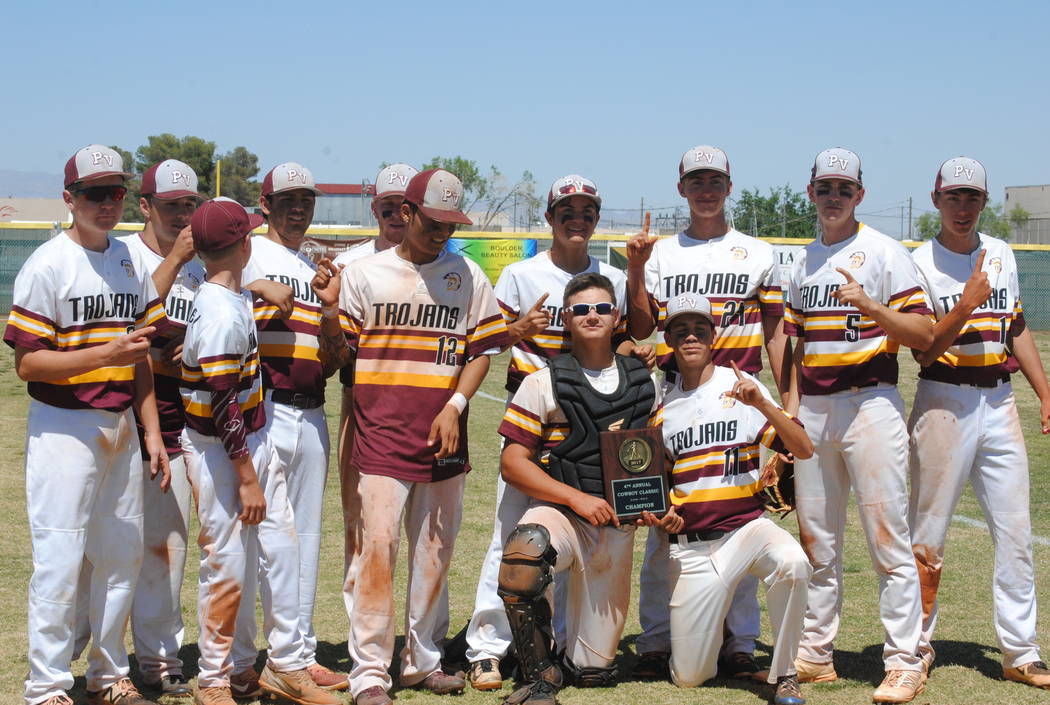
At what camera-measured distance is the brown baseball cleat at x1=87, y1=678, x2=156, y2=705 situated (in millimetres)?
5133

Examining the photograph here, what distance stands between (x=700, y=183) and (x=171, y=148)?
72.4 metres

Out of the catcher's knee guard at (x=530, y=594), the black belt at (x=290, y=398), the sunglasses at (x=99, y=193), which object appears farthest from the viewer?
the black belt at (x=290, y=398)

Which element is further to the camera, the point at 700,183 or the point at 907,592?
the point at 700,183

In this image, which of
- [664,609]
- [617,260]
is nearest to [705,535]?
[664,609]

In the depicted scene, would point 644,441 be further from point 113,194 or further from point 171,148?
point 171,148

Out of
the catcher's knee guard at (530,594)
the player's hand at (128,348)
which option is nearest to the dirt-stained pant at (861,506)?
the catcher's knee guard at (530,594)

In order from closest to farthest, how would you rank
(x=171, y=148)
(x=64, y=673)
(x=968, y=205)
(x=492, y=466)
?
(x=64, y=673) → (x=968, y=205) → (x=492, y=466) → (x=171, y=148)

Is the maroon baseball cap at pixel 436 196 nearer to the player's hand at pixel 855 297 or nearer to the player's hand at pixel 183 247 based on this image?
the player's hand at pixel 183 247

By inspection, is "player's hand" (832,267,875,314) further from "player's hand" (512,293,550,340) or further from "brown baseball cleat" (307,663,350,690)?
"brown baseball cleat" (307,663,350,690)

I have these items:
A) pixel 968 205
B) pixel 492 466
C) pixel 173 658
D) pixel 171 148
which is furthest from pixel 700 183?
pixel 171 148

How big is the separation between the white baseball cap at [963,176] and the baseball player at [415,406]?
2363mm

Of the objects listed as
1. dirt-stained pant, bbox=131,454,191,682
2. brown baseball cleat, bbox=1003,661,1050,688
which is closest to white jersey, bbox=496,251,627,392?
dirt-stained pant, bbox=131,454,191,682

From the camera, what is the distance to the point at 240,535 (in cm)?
511

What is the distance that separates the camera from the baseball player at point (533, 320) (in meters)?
5.76
